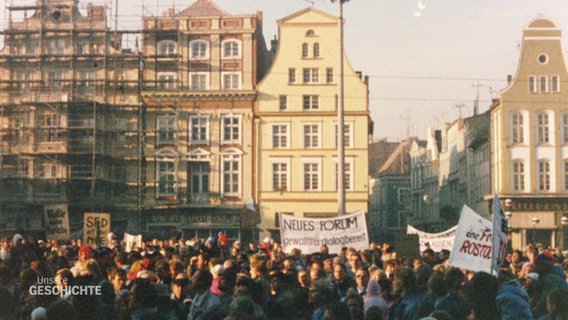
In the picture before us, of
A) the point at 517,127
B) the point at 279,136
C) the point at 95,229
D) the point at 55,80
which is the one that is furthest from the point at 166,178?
the point at 95,229

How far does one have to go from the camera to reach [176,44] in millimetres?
59844

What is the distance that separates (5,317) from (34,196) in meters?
50.0

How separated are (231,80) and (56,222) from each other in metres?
35.7

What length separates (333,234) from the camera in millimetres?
22500

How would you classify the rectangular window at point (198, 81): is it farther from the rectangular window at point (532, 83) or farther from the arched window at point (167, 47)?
the rectangular window at point (532, 83)

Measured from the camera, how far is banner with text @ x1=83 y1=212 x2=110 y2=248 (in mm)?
24031

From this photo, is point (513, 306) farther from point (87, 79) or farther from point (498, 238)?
point (87, 79)

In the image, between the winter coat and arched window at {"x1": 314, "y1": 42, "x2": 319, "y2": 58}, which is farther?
arched window at {"x1": 314, "y1": 42, "x2": 319, "y2": 58}

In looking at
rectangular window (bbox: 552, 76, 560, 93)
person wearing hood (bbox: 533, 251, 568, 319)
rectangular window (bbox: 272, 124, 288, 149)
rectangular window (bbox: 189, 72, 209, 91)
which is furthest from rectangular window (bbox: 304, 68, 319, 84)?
person wearing hood (bbox: 533, 251, 568, 319)

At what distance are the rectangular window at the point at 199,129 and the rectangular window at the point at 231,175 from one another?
6.86 ft

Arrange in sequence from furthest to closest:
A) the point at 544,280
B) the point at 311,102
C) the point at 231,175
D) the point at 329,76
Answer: the point at 231,175, the point at 311,102, the point at 329,76, the point at 544,280

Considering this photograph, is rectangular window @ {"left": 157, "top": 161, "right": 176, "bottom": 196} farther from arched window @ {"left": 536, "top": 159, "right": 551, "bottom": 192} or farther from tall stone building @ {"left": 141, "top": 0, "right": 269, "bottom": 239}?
arched window @ {"left": 536, "top": 159, "right": 551, "bottom": 192}

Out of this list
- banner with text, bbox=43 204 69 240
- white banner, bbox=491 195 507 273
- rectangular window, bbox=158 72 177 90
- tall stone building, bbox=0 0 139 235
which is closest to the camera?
white banner, bbox=491 195 507 273

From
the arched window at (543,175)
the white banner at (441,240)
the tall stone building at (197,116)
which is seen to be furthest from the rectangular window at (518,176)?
the white banner at (441,240)
